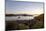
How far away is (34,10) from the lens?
91cm

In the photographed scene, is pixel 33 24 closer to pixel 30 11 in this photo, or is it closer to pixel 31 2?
pixel 30 11

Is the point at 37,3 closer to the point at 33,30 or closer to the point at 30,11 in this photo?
the point at 30,11

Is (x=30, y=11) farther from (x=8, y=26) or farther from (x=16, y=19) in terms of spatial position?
(x=8, y=26)

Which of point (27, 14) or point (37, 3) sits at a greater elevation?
point (37, 3)

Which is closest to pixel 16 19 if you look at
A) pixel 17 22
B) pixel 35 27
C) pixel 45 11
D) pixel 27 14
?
pixel 17 22

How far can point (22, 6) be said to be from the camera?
2.96ft

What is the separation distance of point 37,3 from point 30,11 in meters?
0.13

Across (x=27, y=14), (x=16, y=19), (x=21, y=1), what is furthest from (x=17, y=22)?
(x=21, y=1)

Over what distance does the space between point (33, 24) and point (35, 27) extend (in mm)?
44

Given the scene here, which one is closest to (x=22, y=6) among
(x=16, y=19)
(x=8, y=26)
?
(x=16, y=19)

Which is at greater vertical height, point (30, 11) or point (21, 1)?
point (21, 1)

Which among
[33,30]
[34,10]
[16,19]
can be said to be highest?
[34,10]

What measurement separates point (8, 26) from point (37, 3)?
441 mm

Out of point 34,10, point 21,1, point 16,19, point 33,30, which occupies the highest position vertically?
point 21,1
